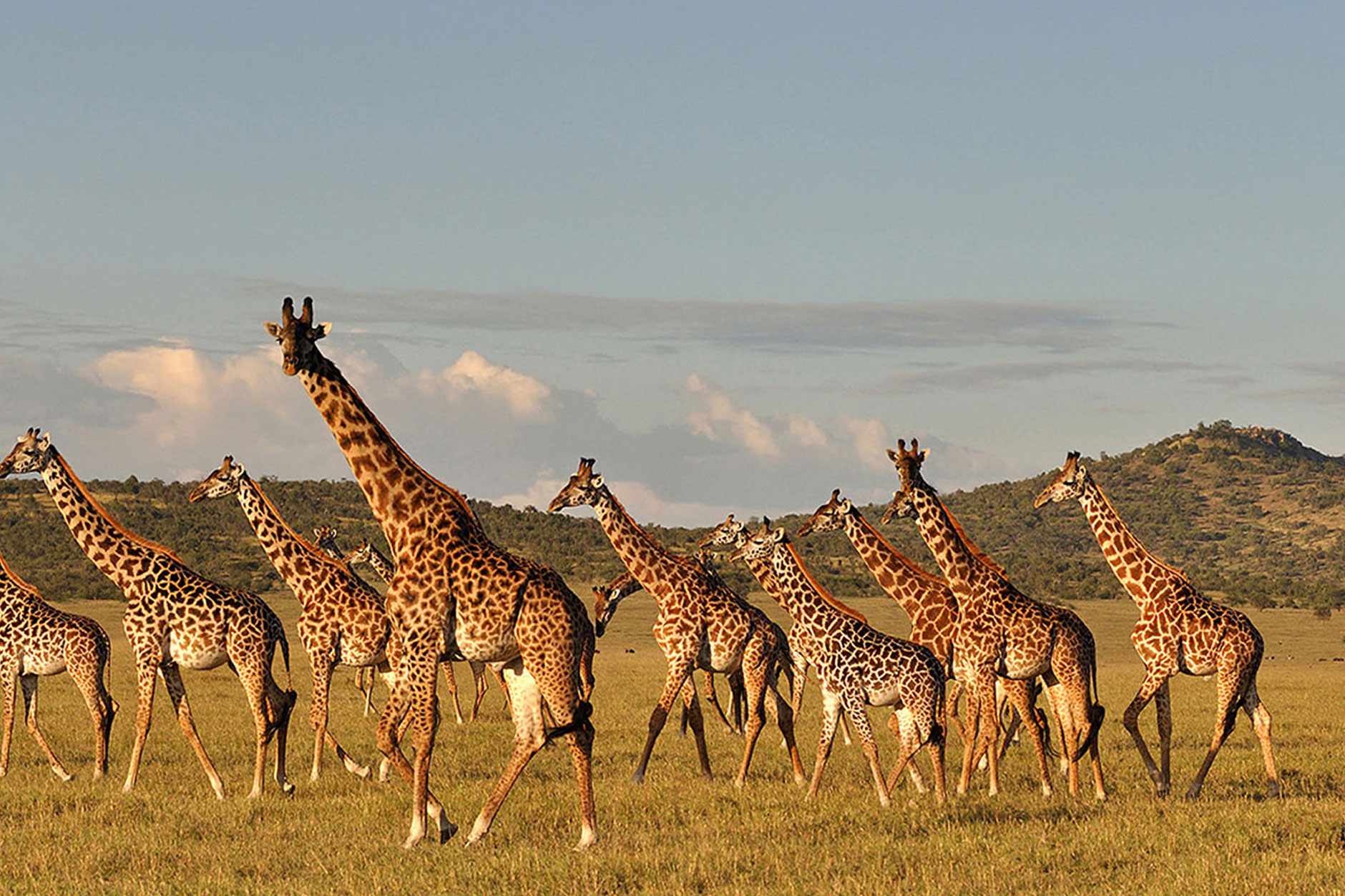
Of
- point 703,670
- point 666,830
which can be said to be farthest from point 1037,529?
point 666,830

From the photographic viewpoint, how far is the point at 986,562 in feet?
55.6

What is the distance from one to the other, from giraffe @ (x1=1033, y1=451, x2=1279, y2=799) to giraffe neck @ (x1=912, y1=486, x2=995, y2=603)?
1.51 metres

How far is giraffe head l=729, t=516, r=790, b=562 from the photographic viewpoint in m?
16.2

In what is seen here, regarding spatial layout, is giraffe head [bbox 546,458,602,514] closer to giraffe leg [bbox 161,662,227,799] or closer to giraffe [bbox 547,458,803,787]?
giraffe [bbox 547,458,803,787]

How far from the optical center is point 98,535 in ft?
53.7

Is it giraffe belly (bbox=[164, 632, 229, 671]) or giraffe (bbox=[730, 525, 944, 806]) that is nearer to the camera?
giraffe (bbox=[730, 525, 944, 806])

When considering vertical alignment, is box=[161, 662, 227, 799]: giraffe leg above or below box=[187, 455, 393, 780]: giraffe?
below

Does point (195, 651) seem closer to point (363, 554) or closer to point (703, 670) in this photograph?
point (703, 670)

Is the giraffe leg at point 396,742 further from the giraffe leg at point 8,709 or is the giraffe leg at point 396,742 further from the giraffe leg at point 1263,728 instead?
the giraffe leg at point 1263,728

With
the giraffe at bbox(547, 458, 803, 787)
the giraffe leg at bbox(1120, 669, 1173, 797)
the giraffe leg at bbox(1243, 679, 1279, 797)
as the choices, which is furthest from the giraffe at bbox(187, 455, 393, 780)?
the giraffe leg at bbox(1243, 679, 1279, 797)

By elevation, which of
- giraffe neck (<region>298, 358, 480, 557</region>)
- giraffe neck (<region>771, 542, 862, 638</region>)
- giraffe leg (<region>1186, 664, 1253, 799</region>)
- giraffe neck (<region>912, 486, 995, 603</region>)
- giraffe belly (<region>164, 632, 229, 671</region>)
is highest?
giraffe neck (<region>298, 358, 480, 557</region>)

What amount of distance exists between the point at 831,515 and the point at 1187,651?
3939 millimetres

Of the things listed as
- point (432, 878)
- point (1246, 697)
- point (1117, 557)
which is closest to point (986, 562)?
point (1117, 557)

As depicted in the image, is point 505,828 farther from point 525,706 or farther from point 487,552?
point 487,552
